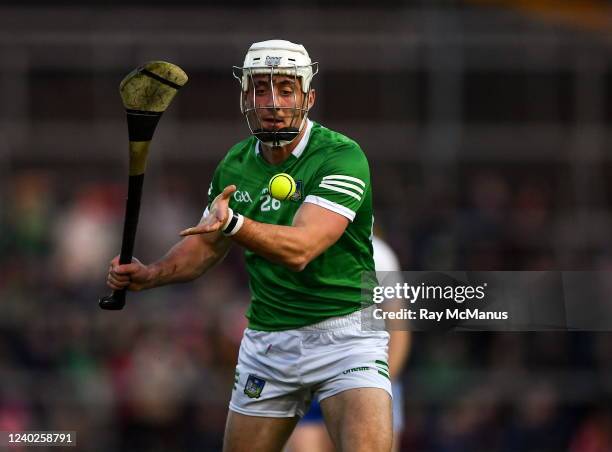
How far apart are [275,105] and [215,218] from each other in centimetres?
78

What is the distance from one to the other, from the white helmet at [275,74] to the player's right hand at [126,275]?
2.40 feet

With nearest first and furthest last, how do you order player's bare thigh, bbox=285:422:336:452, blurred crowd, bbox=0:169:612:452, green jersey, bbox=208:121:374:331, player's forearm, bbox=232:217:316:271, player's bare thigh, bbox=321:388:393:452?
player's forearm, bbox=232:217:316:271 < player's bare thigh, bbox=321:388:393:452 < green jersey, bbox=208:121:374:331 < player's bare thigh, bbox=285:422:336:452 < blurred crowd, bbox=0:169:612:452

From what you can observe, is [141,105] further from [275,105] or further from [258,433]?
[258,433]

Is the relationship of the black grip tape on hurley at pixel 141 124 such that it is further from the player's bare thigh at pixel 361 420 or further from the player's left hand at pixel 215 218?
the player's bare thigh at pixel 361 420

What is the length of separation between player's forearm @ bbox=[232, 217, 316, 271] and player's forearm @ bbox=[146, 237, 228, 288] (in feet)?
2.61

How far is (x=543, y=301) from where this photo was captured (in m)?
6.36

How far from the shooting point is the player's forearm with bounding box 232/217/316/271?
5172 millimetres

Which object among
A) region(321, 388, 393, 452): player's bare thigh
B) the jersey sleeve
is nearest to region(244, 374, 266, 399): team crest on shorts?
region(321, 388, 393, 452): player's bare thigh

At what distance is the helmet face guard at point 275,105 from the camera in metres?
5.67

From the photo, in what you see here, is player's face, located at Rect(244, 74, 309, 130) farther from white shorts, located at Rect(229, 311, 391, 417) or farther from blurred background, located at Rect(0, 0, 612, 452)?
blurred background, located at Rect(0, 0, 612, 452)

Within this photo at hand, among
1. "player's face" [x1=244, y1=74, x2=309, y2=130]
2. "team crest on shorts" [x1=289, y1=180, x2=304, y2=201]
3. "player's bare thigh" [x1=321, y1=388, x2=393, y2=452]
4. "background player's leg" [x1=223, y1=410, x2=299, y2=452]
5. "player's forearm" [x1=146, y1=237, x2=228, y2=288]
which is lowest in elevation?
"background player's leg" [x1=223, y1=410, x2=299, y2=452]

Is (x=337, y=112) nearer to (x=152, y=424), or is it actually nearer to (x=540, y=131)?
(x=540, y=131)

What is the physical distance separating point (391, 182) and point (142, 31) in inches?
99.5

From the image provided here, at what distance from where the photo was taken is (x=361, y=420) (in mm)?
5449
